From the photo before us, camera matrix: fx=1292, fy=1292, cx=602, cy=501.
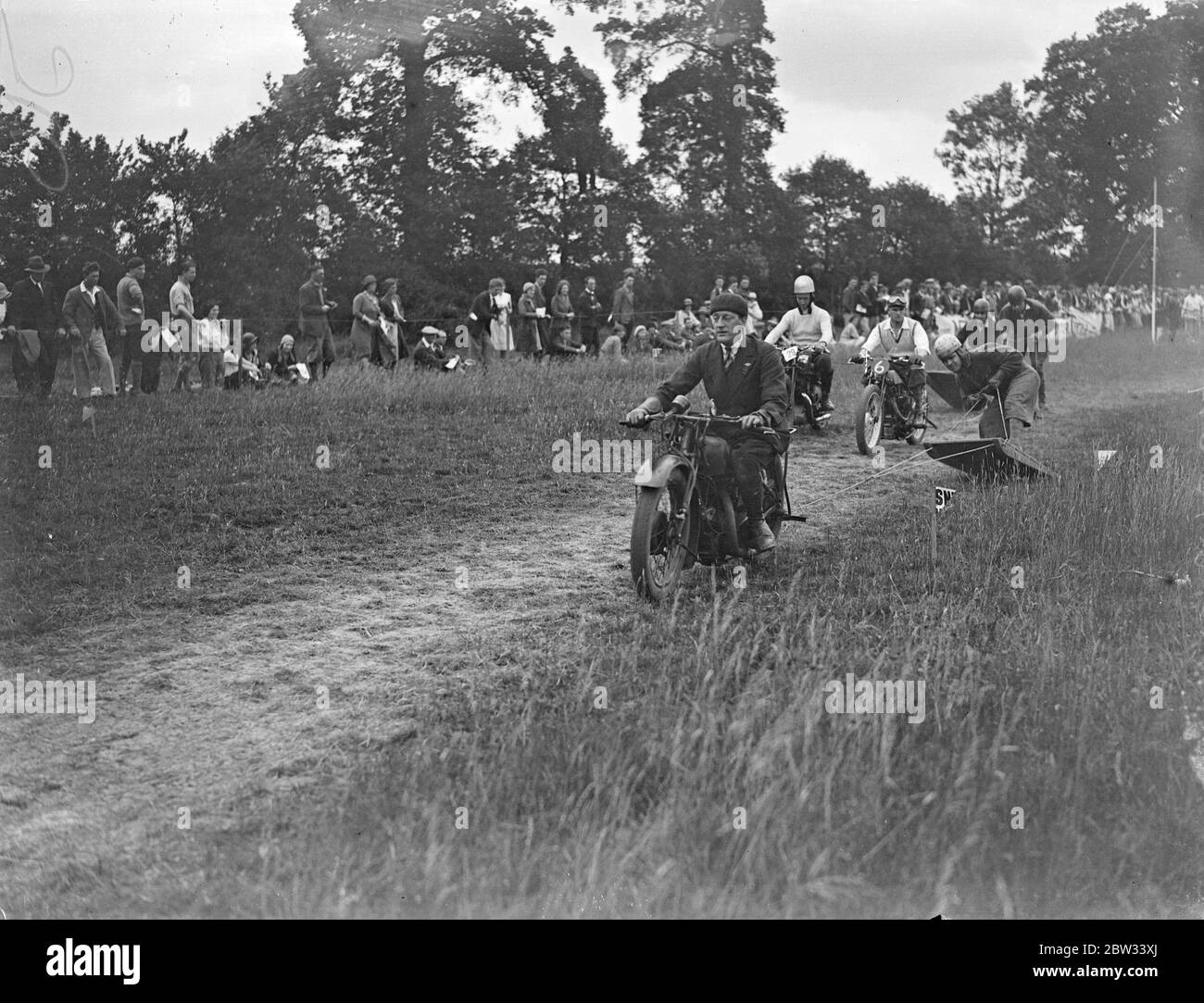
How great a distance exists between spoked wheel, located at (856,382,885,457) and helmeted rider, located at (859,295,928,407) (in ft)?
1.70

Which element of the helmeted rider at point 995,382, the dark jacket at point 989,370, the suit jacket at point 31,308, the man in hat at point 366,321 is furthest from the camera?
the man in hat at point 366,321

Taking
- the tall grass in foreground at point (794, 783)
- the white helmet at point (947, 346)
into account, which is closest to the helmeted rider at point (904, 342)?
the white helmet at point (947, 346)

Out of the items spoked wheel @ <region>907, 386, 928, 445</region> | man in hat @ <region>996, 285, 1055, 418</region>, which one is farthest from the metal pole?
spoked wheel @ <region>907, 386, 928, 445</region>

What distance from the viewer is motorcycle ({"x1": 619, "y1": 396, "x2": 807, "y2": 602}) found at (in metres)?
7.41

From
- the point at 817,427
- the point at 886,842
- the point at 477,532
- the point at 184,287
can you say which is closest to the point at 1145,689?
the point at 886,842

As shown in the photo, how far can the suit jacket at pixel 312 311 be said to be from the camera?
1919 centimetres

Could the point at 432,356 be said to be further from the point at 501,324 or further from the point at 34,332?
the point at 34,332

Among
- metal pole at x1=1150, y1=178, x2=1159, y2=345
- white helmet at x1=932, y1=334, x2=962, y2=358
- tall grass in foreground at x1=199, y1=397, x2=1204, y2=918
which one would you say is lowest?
tall grass in foreground at x1=199, y1=397, x2=1204, y2=918

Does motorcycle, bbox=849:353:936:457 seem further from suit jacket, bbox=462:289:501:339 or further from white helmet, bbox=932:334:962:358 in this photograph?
suit jacket, bbox=462:289:501:339

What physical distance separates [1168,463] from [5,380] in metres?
15.2

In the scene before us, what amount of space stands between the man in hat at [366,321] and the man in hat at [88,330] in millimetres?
3945

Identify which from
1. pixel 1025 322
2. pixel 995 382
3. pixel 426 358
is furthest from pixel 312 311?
pixel 995 382

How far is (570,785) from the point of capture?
193 inches

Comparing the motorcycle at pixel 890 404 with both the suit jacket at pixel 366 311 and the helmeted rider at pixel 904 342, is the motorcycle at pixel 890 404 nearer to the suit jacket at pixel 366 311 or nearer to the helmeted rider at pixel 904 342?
the helmeted rider at pixel 904 342
